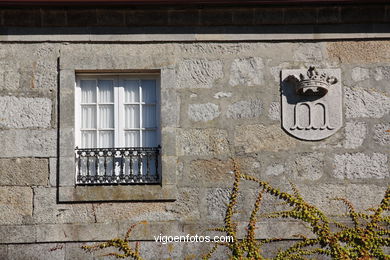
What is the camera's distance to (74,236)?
27.8 ft

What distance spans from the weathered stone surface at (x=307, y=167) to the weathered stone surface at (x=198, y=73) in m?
1.27

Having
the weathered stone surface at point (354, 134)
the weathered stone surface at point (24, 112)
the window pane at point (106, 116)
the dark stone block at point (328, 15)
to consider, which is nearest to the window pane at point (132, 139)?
the window pane at point (106, 116)

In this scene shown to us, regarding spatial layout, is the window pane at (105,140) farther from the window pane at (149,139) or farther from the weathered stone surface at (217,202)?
the weathered stone surface at (217,202)

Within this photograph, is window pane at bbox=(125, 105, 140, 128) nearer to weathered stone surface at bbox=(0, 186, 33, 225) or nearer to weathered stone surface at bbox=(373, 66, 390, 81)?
weathered stone surface at bbox=(0, 186, 33, 225)

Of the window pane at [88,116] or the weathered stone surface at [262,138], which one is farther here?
the window pane at [88,116]

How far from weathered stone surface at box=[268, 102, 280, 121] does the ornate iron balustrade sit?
1.30 meters

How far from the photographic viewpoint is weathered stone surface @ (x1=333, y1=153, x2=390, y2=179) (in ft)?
28.4

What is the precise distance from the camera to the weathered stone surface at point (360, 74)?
8859 millimetres

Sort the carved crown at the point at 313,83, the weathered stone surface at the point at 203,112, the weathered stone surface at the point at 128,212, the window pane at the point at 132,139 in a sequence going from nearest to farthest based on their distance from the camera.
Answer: the weathered stone surface at the point at 128,212 < the carved crown at the point at 313,83 < the weathered stone surface at the point at 203,112 < the window pane at the point at 132,139

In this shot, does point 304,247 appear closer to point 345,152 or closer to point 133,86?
point 345,152

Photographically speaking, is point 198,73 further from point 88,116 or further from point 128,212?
point 128,212

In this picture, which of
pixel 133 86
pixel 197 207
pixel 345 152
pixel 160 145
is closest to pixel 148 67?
pixel 133 86

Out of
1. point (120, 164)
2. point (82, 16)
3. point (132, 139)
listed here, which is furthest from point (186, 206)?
point (82, 16)

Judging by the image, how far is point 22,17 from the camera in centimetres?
880
